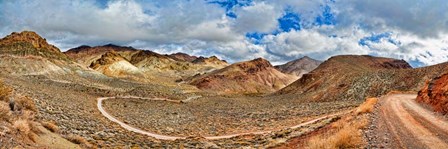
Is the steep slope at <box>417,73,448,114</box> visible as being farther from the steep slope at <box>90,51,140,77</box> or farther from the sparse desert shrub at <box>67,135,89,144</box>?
the steep slope at <box>90,51,140,77</box>

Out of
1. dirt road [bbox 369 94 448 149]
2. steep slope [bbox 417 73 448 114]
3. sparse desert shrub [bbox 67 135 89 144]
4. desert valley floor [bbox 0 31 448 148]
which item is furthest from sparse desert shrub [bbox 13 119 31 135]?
steep slope [bbox 417 73 448 114]

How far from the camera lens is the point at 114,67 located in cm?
17850

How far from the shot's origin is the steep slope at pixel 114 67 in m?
172

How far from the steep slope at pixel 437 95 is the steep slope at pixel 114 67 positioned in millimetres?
147678

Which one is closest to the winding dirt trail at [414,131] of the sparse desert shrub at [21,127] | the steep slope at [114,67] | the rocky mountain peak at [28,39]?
the sparse desert shrub at [21,127]

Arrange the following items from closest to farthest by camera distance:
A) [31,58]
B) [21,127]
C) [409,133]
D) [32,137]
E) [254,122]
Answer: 1. [21,127]
2. [32,137]
3. [409,133]
4. [254,122]
5. [31,58]

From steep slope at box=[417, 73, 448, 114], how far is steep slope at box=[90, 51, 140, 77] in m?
148

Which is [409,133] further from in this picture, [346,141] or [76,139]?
[76,139]

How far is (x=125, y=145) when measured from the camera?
17438 mm

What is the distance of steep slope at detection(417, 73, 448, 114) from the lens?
24.8 metres

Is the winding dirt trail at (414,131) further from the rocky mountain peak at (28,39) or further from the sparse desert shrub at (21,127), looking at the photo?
the rocky mountain peak at (28,39)

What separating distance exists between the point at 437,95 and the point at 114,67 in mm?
163443

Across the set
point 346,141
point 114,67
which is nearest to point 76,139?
point 346,141

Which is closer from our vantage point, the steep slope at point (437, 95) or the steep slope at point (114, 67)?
the steep slope at point (437, 95)
